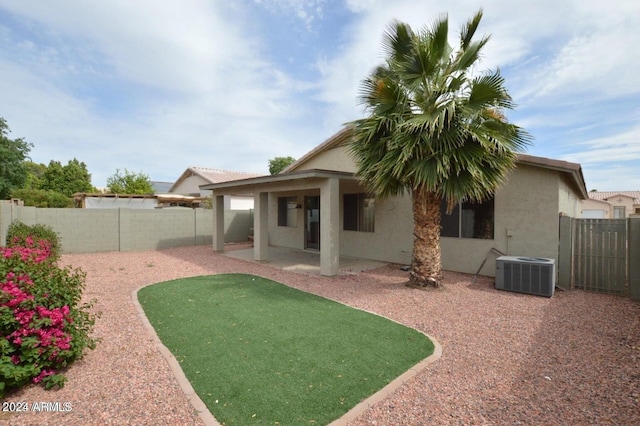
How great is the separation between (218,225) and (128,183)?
79.2ft

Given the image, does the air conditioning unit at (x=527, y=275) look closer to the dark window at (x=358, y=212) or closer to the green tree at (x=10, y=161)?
the dark window at (x=358, y=212)

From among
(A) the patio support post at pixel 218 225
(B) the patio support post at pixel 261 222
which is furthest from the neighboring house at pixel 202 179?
(B) the patio support post at pixel 261 222

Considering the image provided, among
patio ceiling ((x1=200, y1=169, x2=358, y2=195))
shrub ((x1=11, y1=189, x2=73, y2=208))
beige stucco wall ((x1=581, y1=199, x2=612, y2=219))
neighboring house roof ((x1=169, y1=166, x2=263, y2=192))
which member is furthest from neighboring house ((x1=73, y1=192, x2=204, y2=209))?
beige stucco wall ((x1=581, y1=199, x2=612, y2=219))

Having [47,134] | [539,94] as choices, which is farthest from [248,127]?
[539,94]

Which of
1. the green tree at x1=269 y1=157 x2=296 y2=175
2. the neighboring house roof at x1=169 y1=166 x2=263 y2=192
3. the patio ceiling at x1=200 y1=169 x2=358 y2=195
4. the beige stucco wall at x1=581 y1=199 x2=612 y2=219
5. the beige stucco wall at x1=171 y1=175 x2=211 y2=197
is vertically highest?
the green tree at x1=269 y1=157 x2=296 y2=175

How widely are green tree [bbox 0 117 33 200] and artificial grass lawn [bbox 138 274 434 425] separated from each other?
31467 mm

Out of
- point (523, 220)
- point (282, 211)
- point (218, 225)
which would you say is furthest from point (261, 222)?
point (523, 220)

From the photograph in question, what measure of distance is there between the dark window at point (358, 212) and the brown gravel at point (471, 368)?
516 centimetres

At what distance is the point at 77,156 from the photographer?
36219 mm

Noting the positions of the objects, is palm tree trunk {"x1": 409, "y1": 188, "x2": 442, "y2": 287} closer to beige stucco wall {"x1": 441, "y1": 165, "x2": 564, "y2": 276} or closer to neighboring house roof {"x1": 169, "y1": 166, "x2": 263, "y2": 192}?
→ beige stucco wall {"x1": 441, "y1": 165, "x2": 564, "y2": 276}

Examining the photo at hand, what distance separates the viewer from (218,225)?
48.8 ft

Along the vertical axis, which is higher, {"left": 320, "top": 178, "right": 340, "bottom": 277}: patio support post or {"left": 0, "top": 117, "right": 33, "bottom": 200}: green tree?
{"left": 0, "top": 117, "right": 33, "bottom": 200}: green tree

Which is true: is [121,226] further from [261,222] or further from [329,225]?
[329,225]

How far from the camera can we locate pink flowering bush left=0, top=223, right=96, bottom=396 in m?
3.32
